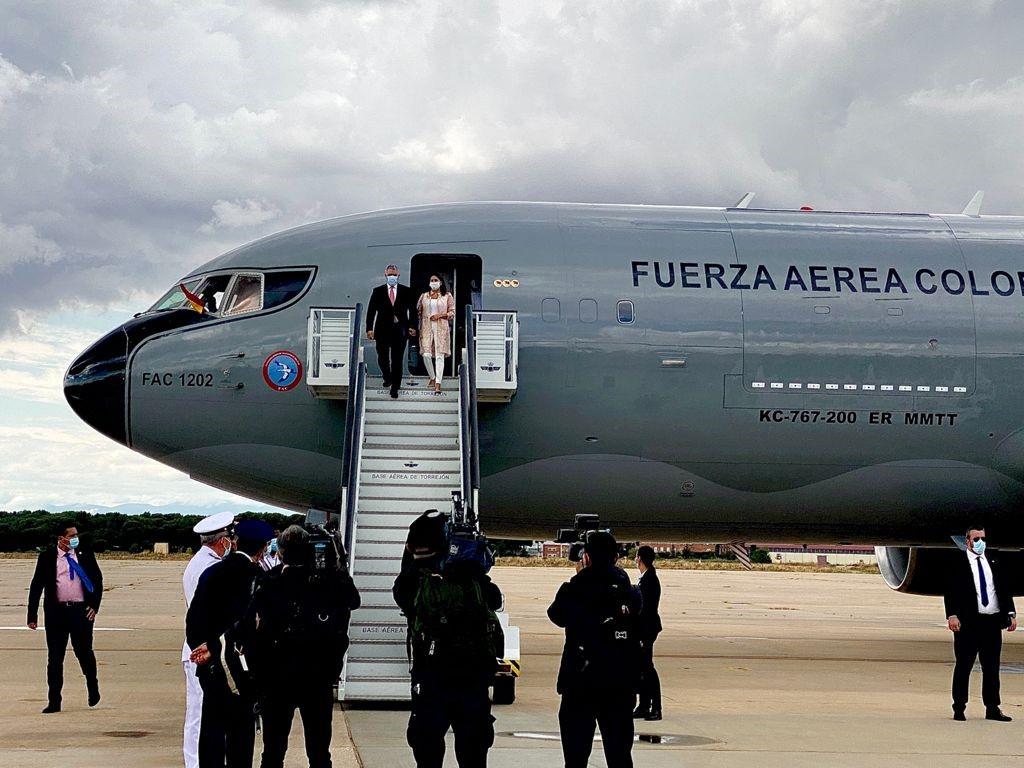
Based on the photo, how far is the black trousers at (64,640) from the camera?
12.0 meters

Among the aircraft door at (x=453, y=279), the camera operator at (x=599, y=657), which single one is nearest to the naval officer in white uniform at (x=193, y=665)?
the camera operator at (x=599, y=657)

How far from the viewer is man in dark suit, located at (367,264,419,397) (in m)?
15.1

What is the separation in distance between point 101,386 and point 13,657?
14.6 feet

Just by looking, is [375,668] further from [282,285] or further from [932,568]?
[932,568]

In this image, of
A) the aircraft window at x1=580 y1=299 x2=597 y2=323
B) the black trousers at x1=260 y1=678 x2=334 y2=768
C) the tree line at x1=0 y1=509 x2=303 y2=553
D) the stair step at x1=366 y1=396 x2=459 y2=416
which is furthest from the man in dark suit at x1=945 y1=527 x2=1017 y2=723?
the tree line at x1=0 y1=509 x2=303 y2=553

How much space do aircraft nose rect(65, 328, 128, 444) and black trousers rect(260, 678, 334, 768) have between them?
8908 millimetres

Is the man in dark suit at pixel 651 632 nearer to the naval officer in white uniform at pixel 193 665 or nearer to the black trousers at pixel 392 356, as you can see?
the black trousers at pixel 392 356

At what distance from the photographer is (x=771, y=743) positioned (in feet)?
34.4

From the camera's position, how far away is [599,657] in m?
7.64

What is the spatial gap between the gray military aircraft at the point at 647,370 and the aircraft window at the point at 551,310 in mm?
29

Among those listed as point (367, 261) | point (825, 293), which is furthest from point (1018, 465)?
point (367, 261)

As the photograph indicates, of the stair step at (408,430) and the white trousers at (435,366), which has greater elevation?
the white trousers at (435,366)

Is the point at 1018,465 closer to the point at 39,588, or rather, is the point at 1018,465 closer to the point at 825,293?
the point at 825,293

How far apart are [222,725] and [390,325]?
7.85 meters
